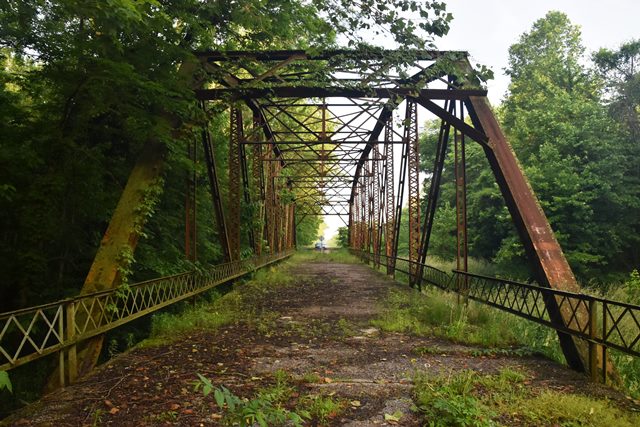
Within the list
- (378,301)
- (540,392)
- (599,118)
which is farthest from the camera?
(599,118)

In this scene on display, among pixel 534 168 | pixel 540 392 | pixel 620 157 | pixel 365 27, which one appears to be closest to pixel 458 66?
pixel 365 27

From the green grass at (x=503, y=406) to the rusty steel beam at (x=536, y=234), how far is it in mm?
1254

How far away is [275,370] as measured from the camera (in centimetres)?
543

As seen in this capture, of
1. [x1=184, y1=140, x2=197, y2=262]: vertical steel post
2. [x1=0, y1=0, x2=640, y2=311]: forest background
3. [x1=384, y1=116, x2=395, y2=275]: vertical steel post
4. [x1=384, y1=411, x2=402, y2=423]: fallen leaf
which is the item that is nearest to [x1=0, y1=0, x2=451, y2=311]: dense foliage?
[x1=0, y1=0, x2=640, y2=311]: forest background

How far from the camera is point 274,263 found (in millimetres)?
22609

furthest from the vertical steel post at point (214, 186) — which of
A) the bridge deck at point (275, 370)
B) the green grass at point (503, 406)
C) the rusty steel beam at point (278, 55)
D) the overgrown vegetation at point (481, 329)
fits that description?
the green grass at point (503, 406)

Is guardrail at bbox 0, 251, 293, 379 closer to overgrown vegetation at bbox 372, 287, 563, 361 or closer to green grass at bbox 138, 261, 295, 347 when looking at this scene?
green grass at bbox 138, 261, 295, 347

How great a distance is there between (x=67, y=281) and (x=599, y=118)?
21.5 meters

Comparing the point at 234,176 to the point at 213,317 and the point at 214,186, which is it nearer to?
the point at 214,186

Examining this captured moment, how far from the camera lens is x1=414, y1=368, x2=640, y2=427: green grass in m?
3.77

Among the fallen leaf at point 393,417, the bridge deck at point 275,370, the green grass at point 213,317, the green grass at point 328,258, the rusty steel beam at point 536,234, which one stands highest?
the rusty steel beam at point 536,234

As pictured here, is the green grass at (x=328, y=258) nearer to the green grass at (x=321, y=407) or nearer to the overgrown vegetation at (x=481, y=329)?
the overgrown vegetation at (x=481, y=329)

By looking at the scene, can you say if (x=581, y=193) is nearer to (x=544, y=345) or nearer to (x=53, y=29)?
(x=544, y=345)

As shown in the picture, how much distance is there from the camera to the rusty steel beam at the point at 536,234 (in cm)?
567
